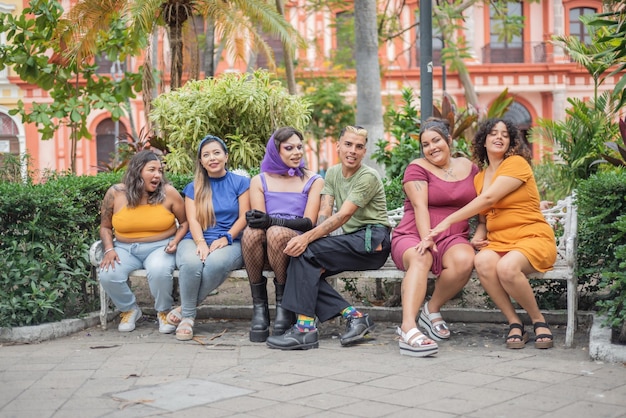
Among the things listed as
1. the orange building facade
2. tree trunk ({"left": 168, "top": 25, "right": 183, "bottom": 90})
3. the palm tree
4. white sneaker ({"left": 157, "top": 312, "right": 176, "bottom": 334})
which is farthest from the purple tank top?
the orange building facade

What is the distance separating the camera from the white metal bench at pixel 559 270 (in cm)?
604

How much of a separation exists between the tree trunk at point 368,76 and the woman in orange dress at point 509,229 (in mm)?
6402

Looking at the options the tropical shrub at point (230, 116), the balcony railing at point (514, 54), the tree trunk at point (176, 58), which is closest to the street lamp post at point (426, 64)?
the tropical shrub at point (230, 116)

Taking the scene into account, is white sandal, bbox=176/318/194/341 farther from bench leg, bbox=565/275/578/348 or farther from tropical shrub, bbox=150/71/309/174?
bench leg, bbox=565/275/578/348

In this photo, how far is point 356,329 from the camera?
6191mm

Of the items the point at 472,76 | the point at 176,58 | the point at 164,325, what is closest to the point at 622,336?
the point at 164,325

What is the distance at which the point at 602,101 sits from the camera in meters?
10.7

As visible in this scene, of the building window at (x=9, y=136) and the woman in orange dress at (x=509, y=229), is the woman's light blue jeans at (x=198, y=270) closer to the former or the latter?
the woman in orange dress at (x=509, y=229)

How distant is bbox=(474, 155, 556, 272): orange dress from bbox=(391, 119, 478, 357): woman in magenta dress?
0.73 feet

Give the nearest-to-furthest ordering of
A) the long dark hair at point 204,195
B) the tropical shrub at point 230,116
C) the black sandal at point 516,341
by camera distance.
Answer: the black sandal at point 516,341 → the long dark hair at point 204,195 → the tropical shrub at point 230,116

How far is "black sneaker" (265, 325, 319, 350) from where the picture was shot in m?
6.09

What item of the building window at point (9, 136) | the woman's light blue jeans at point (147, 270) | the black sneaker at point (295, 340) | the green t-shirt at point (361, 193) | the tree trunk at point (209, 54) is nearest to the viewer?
the black sneaker at point (295, 340)

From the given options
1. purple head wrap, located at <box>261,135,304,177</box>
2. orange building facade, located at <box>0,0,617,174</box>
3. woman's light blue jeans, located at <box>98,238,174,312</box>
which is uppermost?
orange building facade, located at <box>0,0,617,174</box>

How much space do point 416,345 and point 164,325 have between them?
85.2 inches
